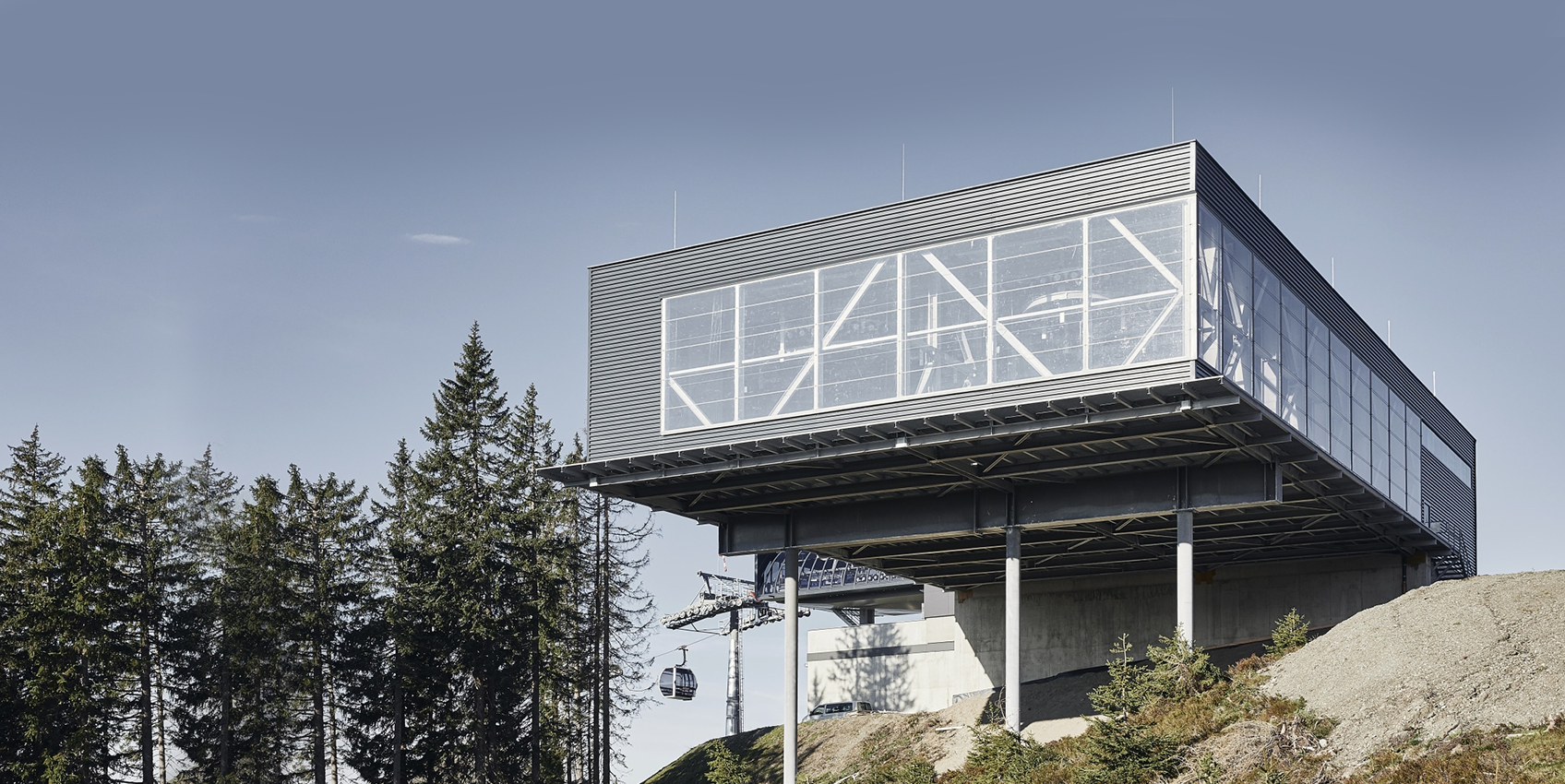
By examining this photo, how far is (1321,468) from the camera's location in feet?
132

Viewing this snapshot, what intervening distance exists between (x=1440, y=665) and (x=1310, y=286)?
12502mm

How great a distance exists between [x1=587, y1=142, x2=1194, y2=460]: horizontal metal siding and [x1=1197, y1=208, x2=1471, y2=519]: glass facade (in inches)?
72.1

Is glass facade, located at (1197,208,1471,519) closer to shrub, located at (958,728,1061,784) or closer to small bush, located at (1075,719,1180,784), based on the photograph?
small bush, located at (1075,719,1180,784)

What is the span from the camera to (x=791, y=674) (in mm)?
44188

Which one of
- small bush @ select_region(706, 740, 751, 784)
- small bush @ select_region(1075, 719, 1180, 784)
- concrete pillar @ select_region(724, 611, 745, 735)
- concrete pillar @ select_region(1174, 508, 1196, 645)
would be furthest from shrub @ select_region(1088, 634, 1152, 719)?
concrete pillar @ select_region(724, 611, 745, 735)

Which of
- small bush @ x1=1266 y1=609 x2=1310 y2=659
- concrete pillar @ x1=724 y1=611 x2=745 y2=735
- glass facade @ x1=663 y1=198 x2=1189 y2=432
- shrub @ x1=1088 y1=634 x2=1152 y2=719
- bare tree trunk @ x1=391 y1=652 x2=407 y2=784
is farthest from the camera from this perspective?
concrete pillar @ x1=724 y1=611 x2=745 y2=735

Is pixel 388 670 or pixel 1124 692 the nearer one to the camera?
pixel 1124 692

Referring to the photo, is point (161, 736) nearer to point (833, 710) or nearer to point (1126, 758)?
point (833, 710)

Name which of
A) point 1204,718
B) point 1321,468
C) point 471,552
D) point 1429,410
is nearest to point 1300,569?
point 1429,410

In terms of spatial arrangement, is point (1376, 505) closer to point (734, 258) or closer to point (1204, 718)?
point (1204, 718)

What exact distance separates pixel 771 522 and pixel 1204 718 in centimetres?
1644

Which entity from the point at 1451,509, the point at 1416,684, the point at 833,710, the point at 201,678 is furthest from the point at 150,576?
the point at 1451,509

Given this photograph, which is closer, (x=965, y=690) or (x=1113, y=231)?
(x=1113, y=231)

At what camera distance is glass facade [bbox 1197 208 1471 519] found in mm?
35375
